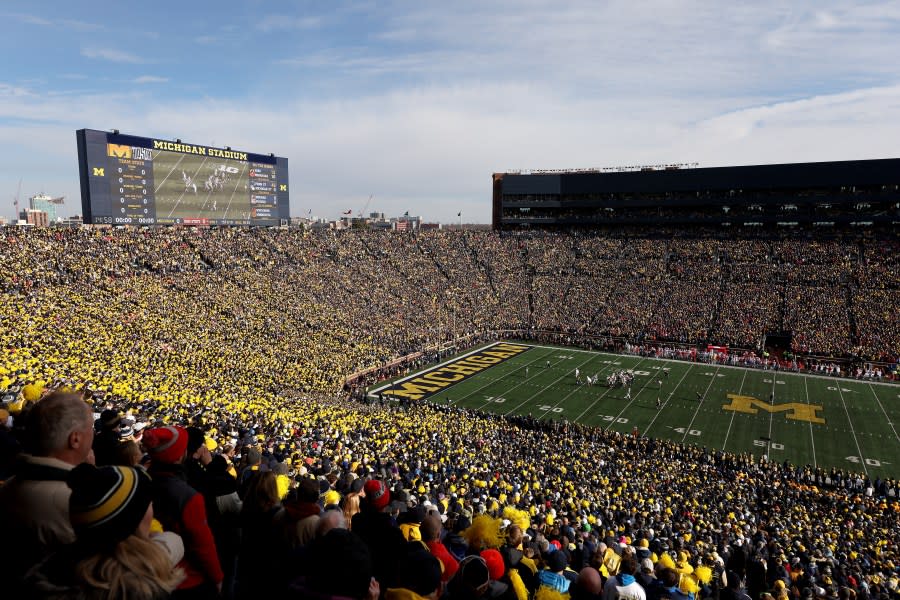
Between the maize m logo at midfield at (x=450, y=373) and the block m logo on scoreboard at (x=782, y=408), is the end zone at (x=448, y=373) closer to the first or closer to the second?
the maize m logo at midfield at (x=450, y=373)

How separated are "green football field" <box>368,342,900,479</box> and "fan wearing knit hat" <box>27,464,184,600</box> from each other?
2696cm

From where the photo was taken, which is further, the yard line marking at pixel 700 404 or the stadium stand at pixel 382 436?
the yard line marking at pixel 700 404

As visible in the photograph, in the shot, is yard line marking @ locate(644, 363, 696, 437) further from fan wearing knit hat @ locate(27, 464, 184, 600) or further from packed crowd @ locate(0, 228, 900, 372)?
fan wearing knit hat @ locate(27, 464, 184, 600)

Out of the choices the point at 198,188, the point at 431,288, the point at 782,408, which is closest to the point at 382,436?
the point at 782,408

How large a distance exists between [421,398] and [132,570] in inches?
1149

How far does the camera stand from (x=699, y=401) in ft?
104

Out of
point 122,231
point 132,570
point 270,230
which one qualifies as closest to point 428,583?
point 132,570

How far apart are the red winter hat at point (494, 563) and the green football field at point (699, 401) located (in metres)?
23.9

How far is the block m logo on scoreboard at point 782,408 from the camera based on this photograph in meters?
29.2

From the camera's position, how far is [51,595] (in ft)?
7.14

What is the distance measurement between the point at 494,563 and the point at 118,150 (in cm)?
4255

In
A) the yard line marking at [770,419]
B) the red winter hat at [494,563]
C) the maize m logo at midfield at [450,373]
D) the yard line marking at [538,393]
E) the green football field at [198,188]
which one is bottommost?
the yard line marking at [770,419]

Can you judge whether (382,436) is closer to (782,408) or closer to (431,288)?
(782,408)

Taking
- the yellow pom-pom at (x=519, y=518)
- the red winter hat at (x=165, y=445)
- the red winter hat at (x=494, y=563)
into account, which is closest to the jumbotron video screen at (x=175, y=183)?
the yellow pom-pom at (x=519, y=518)
